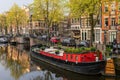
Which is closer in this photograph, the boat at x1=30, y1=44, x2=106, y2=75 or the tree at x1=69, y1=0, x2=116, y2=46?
the boat at x1=30, y1=44, x2=106, y2=75

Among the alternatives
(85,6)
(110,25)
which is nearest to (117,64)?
(85,6)

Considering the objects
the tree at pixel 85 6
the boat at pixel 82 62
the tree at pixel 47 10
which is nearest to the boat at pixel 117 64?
the boat at pixel 82 62

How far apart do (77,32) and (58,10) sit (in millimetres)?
14922

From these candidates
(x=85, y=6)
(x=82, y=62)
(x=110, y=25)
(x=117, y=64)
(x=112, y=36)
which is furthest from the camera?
(x=110, y=25)

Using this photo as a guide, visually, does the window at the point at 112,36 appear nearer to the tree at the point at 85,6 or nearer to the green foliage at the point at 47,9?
the green foliage at the point at 47,9

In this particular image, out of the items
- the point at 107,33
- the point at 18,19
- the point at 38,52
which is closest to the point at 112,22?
the point at 107,33

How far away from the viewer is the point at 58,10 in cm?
5156

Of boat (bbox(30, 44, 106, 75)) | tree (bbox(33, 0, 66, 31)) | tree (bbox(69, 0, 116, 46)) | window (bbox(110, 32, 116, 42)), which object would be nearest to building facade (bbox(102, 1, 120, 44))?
window (bbox(110, 32, 116, 42))

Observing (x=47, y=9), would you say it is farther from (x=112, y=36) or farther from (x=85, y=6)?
(x=85, y=6)

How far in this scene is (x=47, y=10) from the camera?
161ft

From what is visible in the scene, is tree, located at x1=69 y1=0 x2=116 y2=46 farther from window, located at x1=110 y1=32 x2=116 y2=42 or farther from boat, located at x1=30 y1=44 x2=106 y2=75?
window, located at x1=110 y1=32 x2=116 y2=42

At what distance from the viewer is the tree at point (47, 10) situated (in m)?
49.1

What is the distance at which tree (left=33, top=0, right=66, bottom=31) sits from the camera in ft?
161

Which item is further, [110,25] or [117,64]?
[110,25]
